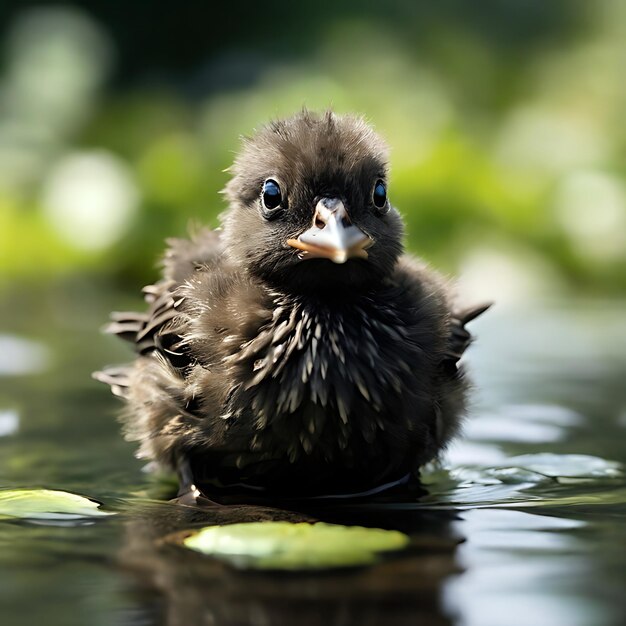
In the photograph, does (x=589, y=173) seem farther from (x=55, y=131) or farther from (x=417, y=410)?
(x=417, y=410)

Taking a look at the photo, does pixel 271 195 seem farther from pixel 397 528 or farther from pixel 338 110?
pixel 338 110

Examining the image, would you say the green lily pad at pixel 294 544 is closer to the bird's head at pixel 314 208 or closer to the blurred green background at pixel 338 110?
the bird's head at pixel 314 208

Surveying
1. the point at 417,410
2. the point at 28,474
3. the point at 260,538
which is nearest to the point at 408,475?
the point at 417,410

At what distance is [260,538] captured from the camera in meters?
3.40

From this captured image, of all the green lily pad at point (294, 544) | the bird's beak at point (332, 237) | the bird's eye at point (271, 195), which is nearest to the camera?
the green lily pad at point (294, 544)

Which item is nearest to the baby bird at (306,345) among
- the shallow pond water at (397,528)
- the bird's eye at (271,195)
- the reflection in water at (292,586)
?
the bird's eye at (271,195)

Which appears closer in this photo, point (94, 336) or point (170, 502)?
point (170, 502)

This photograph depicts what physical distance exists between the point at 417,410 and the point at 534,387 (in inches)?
84.2

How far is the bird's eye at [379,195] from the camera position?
4238 millimetres

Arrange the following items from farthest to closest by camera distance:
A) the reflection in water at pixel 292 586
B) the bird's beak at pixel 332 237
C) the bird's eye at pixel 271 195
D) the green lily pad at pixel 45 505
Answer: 1. the bird's eye at pixel 271 195
2. the bird's beak at pixel 332 237
3. the green lily pad at pixel 45 505
4. the reflection in water at pixel 292 586

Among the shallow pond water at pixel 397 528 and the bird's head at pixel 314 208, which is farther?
the bird's head at pixel 314 208

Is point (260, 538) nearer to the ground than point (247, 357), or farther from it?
nearer to the ground

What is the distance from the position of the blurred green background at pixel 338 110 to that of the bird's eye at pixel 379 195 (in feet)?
16.0

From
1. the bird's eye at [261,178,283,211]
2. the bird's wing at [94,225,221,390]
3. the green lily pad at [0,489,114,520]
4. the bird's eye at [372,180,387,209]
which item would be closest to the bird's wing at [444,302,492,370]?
the bird's eye at [372,180,387,209]
